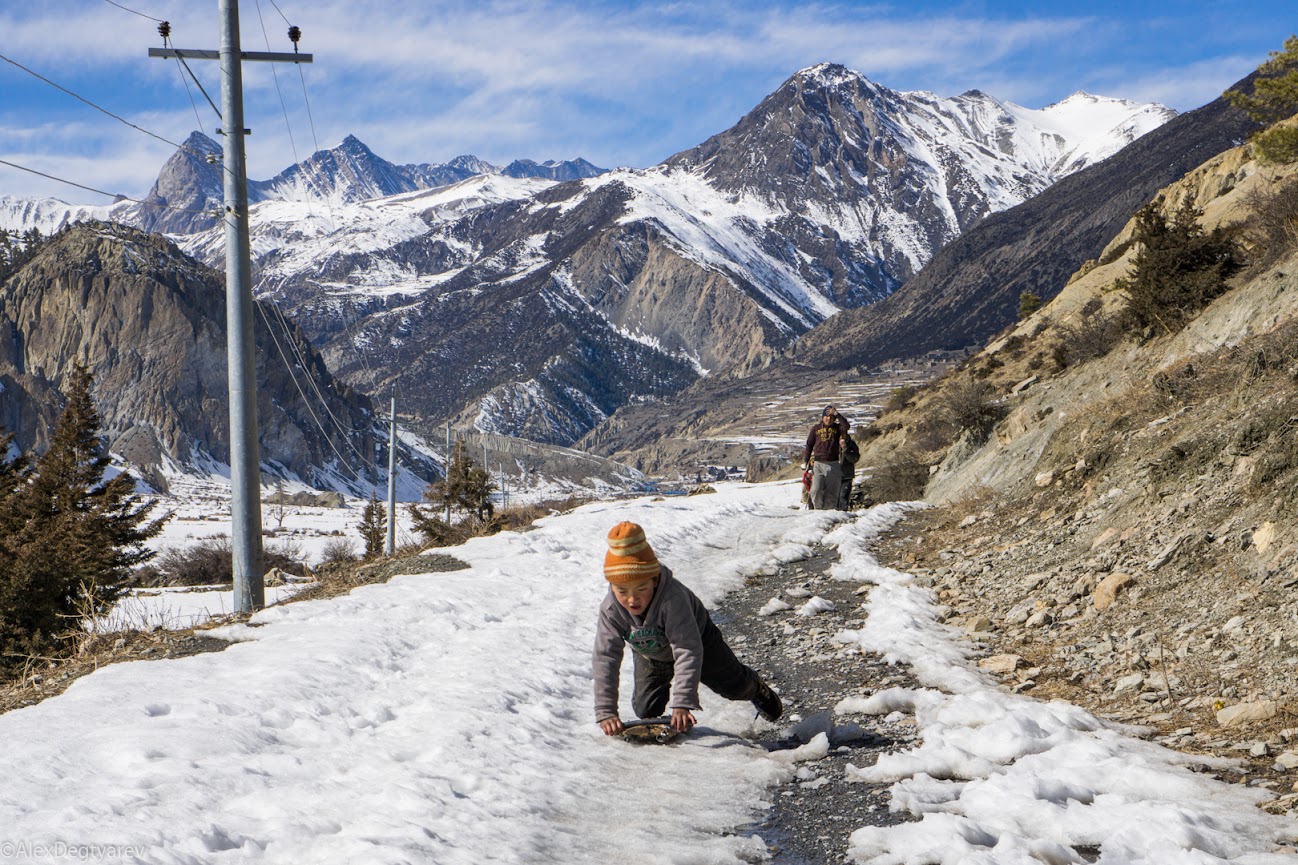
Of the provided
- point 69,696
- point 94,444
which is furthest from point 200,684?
point 94,444

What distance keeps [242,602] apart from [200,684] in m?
5.33

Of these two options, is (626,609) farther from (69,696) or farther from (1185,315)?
(1185,315)

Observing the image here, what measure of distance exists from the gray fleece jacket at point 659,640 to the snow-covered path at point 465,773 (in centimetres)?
34

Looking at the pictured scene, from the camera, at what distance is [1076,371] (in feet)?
64.3

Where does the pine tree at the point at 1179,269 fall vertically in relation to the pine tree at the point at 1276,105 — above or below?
below

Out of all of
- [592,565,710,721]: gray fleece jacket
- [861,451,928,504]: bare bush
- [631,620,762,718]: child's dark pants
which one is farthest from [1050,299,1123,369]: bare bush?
[592,565,710,721]: gray fleece jacket

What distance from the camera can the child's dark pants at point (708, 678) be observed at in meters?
6.85

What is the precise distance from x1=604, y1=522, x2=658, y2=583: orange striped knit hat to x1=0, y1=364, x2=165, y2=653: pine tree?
44.6ft

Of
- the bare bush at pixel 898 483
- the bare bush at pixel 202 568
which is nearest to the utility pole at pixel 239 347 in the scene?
the bare bush at pixel 898 483

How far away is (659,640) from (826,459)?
13787 mm

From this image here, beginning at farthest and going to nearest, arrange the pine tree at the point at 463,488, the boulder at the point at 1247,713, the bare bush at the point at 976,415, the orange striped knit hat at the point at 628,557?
the pine tree at the point at 463,488, the bare bush at the point at 976,415, the orange striped knit hat at the point at 628,557, the boulder at the point at 1247,713

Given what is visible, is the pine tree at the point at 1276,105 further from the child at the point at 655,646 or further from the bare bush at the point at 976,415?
the child at the point at 655,646

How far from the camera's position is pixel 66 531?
2780 cm

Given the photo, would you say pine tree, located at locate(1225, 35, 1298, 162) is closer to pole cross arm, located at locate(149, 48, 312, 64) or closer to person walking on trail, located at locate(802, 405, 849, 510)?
person walking on trail, located at locate(802, 405, 849, 510)
